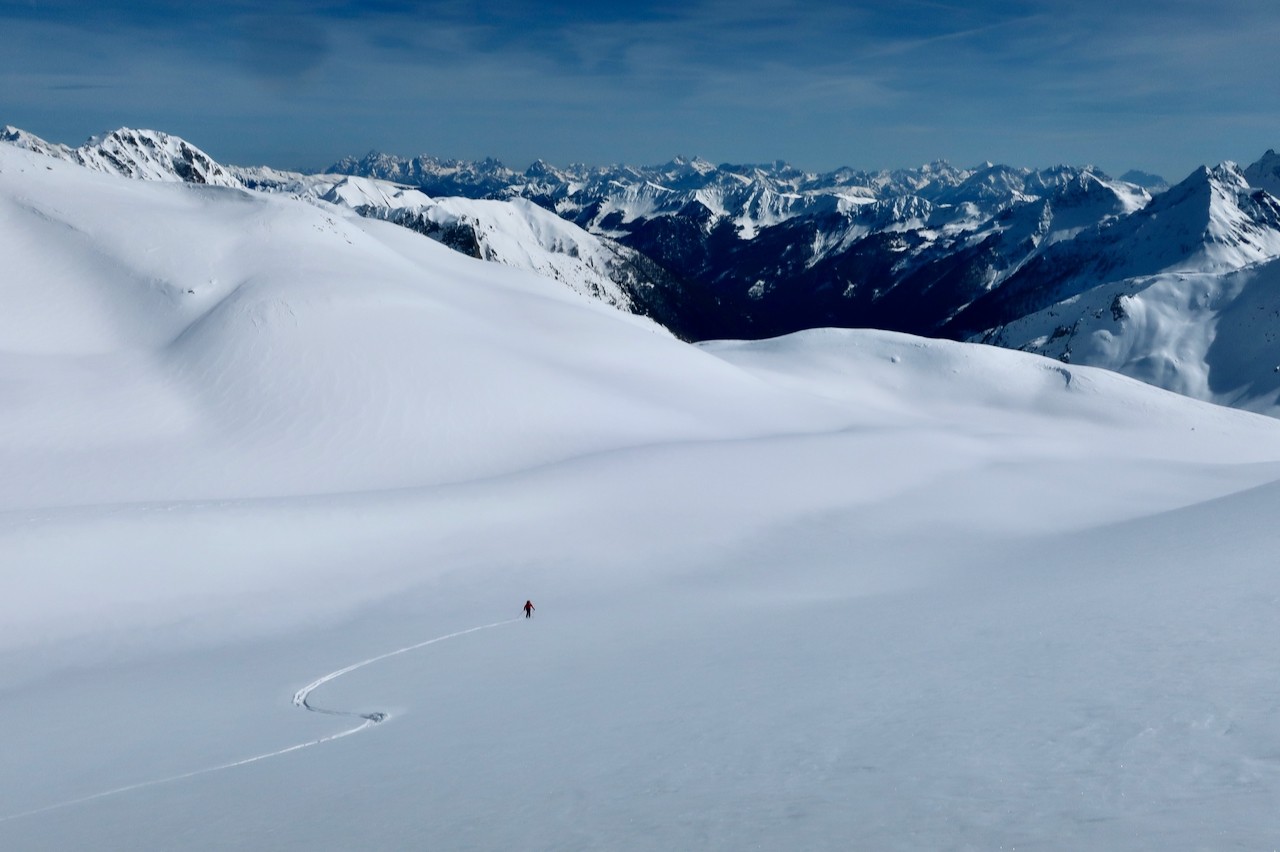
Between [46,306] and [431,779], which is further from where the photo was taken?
[46,306]

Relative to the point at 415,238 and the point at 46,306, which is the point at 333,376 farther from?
the point at 415,238

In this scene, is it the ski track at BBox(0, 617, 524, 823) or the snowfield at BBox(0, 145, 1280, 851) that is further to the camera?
the ski track at BBox(0, 617, 524, 823)

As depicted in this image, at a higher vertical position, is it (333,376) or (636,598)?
(333,376)

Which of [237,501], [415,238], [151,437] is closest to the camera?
[237,501]

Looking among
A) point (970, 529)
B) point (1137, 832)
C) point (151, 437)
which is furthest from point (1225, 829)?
point (151, 437)

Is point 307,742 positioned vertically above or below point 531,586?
below

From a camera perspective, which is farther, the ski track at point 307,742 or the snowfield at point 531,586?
the ski track at point 307,742

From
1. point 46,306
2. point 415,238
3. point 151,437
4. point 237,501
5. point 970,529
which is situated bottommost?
point 970,529

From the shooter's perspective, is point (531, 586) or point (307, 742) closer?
point (307, 742)
